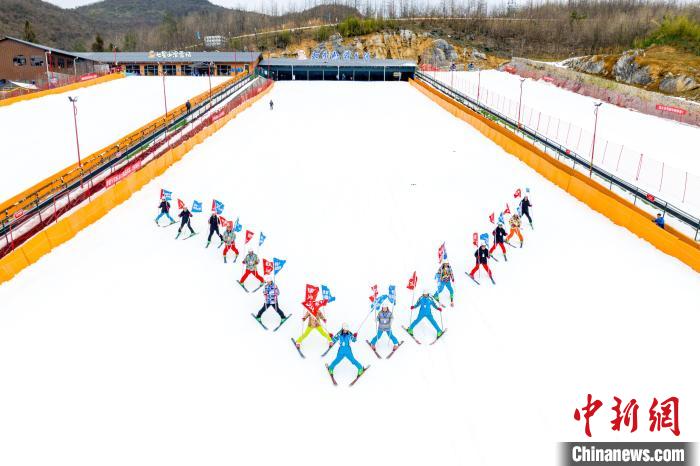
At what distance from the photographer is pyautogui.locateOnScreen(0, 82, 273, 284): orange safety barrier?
14562mm

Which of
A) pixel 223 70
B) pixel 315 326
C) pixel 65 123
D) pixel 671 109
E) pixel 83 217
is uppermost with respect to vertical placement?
pixel 223 70

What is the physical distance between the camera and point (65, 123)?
34.7 metres

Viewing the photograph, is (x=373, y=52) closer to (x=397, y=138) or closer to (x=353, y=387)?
(x=397, y=138)

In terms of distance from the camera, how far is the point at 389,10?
150000mm

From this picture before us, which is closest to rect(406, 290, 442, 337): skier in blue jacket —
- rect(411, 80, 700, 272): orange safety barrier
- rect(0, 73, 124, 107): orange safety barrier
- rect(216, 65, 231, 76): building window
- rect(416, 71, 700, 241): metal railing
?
rect(411, 80, 700, 272): orange safety barrier

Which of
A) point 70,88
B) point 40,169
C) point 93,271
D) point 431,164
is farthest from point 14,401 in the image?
point 70,88

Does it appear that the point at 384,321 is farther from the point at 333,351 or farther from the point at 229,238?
the point at 229,238

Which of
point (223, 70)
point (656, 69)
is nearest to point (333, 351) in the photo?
point (656, 69)

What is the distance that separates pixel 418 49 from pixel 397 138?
270ft

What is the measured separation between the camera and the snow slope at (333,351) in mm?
8922

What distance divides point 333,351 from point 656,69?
180 ft

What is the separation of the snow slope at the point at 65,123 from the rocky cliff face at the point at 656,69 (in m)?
44.2

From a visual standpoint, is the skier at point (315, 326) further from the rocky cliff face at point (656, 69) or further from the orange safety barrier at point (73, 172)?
the rocky cliff face at point (656, 69)

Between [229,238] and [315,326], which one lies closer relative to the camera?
[315,326]
